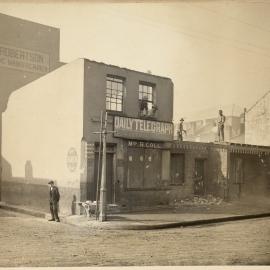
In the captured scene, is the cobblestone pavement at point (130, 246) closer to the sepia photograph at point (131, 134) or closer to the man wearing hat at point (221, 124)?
the sepia photograph at point (131, 134)

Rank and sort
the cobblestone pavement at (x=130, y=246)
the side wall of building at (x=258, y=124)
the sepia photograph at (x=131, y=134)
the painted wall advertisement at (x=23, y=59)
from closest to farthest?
the cobblestone pavement at (x=130, y=246), the sepia photograph at (x=131, y=134), the painted wall advertisement at (x=23, y=59), the side wall of building at (x=258, y=124)

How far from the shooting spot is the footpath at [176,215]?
9.75 metres

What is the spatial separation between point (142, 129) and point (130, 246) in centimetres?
471

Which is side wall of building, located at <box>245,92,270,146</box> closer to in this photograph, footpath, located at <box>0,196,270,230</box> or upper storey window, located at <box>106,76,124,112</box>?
footpath, located at <box>0,196,270,230</box>

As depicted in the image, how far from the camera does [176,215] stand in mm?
11250

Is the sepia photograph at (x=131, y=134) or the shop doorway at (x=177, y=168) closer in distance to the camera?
the sepia photograph at (x=131, y=134)

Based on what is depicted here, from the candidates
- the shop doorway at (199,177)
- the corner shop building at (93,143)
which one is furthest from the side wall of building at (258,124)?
the shop doorway at (199,177)

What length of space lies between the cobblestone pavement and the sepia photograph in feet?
0.11

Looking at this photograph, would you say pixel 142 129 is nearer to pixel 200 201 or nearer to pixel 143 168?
pixel 143 168

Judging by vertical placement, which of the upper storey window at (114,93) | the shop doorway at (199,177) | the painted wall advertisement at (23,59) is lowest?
the shop doorway at (199,177)

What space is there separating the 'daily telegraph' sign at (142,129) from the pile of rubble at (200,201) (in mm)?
2001

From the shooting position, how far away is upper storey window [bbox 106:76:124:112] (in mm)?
11750

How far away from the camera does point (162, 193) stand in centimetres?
1273

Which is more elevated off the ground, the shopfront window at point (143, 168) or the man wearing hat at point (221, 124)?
the man wearing hat at point (221, 124)
